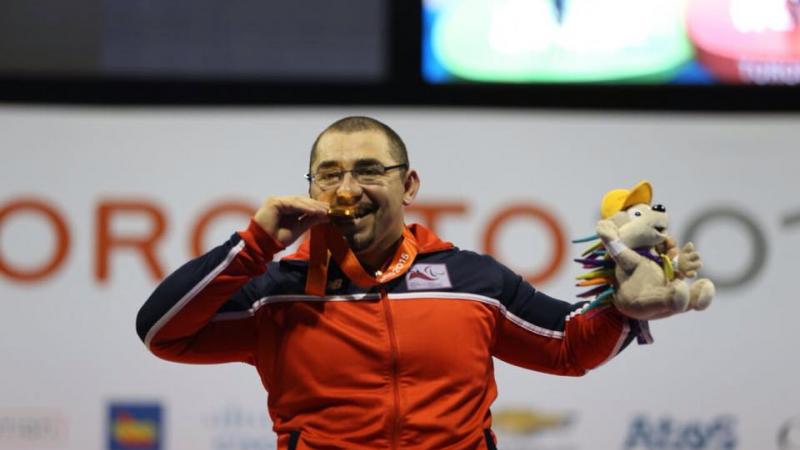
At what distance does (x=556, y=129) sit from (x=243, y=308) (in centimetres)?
236

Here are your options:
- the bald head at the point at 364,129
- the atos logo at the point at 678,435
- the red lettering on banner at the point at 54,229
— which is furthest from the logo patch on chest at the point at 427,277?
the red lettering on banner at the point at 54,229

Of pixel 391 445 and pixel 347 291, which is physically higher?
pixel 347 291

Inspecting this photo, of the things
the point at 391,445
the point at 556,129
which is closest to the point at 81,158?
the point at 556,129

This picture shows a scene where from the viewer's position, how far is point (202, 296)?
2.34 metres

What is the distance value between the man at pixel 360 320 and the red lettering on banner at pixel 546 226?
6.32 ft

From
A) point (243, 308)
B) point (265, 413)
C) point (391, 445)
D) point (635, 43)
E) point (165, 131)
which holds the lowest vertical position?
point (265, 413)

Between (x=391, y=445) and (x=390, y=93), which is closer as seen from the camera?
(x=391, y=445)

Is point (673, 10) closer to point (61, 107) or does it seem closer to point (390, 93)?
point (390, 93)

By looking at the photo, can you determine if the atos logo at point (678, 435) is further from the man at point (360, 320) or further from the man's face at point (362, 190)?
the man's face at point (362, 190)

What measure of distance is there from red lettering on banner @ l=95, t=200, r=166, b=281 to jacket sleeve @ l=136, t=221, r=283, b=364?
2.09 metres

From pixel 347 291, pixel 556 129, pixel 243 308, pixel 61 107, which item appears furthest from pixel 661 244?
pixel 61 107

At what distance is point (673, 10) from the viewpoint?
4574 mm

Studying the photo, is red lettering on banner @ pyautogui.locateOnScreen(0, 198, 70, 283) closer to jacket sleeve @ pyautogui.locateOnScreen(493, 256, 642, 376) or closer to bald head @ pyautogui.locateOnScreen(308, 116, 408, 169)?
bald head @ pyautogui.locateOnScreen(308, 116, 408, 169)

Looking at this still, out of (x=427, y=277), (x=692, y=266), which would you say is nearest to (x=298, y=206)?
(x=427, y=277)
